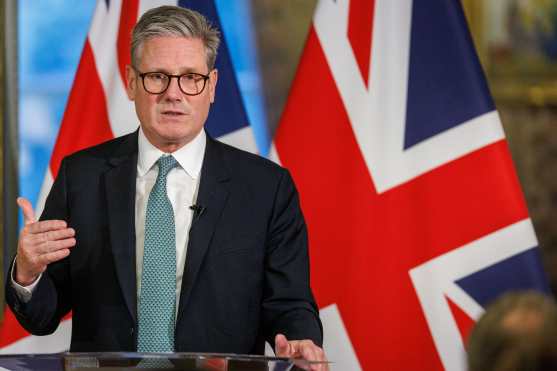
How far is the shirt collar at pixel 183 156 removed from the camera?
2.34 meters

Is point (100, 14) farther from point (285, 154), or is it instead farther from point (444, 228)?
point (444, 228)

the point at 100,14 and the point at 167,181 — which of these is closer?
the point at 167,181

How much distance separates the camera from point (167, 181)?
7.59 ft

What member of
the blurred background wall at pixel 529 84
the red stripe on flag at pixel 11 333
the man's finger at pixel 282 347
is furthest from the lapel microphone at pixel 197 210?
the blurred background wall at pixel 529 84

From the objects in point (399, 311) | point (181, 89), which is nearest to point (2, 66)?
point (181, 89)

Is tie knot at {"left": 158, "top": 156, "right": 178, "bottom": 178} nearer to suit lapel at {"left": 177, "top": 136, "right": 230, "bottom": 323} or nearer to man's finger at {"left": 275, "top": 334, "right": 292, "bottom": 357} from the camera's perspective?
suit lapel at {"left": 177, "top": 136, "right": 230, "bottom": 323}

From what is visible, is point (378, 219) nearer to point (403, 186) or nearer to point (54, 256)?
point (403, 186)

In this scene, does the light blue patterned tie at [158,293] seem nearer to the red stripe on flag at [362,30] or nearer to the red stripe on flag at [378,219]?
the red stripe on flag at [378,219]

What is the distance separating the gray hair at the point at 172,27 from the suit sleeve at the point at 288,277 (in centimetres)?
40

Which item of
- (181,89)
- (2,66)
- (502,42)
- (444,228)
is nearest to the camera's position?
(181,89)

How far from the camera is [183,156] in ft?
7.67

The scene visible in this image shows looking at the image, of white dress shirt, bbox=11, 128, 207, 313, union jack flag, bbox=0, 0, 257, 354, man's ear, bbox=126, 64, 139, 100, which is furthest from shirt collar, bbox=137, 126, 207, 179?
union jack flag, bbox=0, 0, 257, 354

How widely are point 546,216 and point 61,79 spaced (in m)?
2.22

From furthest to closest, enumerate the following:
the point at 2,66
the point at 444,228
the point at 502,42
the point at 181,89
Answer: the point at 502,42 → the point at 2,66 → the point at 444,228 → the point at 181,89
